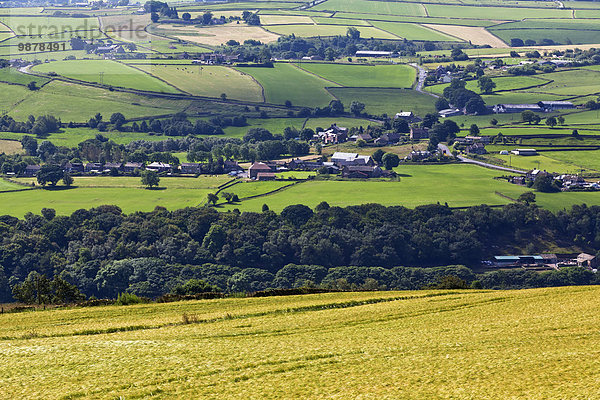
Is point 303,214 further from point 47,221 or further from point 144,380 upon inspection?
point 144,380

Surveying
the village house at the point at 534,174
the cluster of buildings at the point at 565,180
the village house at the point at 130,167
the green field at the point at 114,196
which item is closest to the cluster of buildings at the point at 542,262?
the cluster of buildings at the point at 565,180

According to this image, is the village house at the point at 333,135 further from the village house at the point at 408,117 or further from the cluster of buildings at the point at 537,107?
the cluster of buildings at the point at 537,107

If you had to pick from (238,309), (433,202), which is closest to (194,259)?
(433,202)

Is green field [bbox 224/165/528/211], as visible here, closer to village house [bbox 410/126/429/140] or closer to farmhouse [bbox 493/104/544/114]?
village house [bbox 410/126/429/140]

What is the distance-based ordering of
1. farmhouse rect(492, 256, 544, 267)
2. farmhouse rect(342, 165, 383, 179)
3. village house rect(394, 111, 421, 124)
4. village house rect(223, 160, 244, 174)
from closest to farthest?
farmhouse rect(492, 256, 544, 267), farmhouse rect(342, 165, 383, 179), village house rect(223, 160, 244, 174), village house rect(394, 111, 421, 124)

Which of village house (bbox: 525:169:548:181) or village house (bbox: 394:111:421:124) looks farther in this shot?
village house (bbox: 394:111:421:124)

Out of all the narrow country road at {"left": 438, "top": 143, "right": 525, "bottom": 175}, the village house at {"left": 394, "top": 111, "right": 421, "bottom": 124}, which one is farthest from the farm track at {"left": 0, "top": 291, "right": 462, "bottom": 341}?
the village house at {"left": 394, "top": 111, "right": 421, "bottom": 124}

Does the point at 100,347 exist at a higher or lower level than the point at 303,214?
higher

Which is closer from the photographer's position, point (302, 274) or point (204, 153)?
point (302, 274)
